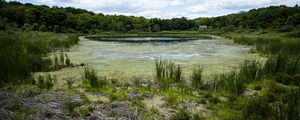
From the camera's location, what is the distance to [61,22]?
4928cm

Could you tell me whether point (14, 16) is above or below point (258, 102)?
above

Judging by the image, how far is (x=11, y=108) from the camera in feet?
14.1

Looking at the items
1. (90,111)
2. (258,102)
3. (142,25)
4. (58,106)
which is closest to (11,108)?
(58,106)

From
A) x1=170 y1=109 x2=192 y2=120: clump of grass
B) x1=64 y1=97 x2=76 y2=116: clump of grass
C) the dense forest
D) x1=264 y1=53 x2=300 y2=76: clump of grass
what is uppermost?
the dense forest

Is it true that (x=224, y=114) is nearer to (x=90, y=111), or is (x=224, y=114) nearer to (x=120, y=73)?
(x=90, y=111)

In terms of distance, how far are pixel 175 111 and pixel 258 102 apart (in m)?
1.28

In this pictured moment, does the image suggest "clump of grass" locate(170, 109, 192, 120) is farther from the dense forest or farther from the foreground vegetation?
the dense forest

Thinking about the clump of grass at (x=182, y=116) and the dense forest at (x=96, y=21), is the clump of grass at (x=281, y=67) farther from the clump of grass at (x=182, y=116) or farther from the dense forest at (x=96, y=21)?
the dense forest at (x=96, y=21)

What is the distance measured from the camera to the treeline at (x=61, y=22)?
38.7 metres

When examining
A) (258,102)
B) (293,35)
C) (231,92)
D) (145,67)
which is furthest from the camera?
(293,35)

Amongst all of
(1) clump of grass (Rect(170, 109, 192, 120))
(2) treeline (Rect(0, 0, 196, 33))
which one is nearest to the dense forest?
(2) treeline (Rect(0, 0, 196, 33))

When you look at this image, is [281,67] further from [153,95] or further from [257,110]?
[153,95]

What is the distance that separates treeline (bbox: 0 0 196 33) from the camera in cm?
3866

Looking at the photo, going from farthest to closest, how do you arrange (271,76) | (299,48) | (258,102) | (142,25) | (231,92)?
1. (142,25)
2. (299,48)
3. (271,76)
4. (231,92)
5. (258,102)
